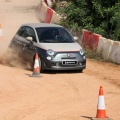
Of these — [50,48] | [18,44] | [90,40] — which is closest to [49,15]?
[90,40]

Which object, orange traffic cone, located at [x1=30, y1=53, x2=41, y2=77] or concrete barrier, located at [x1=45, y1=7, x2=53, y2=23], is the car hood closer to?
orange traffic cone, located at [x1=30, y1=53, x2=41, y2=77]

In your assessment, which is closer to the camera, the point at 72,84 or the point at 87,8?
the point at 72,84

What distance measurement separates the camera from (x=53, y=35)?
787 inches

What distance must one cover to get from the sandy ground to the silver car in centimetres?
38

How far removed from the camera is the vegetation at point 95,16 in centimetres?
2611

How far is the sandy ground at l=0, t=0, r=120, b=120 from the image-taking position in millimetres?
12484

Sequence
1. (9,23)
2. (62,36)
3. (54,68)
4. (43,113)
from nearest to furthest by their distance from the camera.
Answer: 1. (43,113)
2. (54,68)
3. (62,36)
4. (9,23)

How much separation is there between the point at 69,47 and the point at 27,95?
518 cm

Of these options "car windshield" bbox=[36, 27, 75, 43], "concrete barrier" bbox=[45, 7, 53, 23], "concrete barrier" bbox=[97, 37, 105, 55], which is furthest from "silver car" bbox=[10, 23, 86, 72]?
"concrete barrier" bbox=[45, 7, 53, 23]

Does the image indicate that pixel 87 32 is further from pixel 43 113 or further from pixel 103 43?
pixel 43 113

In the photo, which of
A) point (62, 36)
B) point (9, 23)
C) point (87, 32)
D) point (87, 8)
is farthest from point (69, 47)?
point (9, 23)

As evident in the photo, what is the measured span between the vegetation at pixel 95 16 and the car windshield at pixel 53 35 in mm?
5171

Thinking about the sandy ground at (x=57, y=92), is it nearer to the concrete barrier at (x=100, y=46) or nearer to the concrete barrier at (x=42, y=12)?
the concrete barrier at (x=100, y=46)

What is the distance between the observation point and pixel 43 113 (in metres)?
12.4
